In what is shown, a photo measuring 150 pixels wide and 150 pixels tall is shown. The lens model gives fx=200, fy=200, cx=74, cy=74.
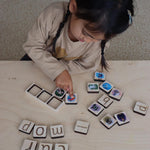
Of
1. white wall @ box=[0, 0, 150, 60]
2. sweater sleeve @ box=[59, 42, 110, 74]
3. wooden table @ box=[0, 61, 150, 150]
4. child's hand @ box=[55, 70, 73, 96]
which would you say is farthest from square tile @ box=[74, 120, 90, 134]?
white wall @ box=[0, 0, 150, 60]

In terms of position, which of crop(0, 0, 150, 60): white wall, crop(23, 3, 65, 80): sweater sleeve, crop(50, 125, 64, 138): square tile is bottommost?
crop(0, 0, 150, 60): white wall

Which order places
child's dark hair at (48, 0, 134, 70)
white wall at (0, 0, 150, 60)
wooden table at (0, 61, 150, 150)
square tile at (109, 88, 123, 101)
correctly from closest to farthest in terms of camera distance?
1. child's dark hair at (48, 0, 134, 70)
2. wooden table at (0, 61, 150, 150)
3. square tile at (109, 88, 123, 101)
4. white wall at (0, 0, 150, 60)

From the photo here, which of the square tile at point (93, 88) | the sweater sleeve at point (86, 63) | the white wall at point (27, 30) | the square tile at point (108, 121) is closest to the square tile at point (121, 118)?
the square tile at point (108, 121)

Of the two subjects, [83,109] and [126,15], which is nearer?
[126,15]

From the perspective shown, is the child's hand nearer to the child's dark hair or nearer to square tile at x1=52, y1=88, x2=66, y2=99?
square tile at x1=52, y1=88, x2=66, y2=99

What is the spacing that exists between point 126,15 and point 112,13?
55 millimetres

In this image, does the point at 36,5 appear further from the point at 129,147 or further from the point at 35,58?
the point at 129,147

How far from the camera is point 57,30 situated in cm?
81

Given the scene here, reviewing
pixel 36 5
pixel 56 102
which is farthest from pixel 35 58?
pixel 36 5

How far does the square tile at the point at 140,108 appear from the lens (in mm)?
750

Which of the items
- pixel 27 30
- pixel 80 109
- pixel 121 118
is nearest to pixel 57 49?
pixel 80 109

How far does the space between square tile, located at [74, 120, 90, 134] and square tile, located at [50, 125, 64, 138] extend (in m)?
0.05

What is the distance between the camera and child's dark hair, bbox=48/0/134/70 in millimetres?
571

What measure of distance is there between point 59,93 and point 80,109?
107 millimetres
